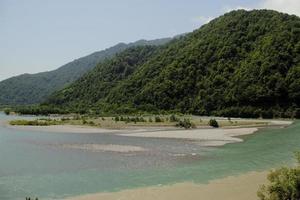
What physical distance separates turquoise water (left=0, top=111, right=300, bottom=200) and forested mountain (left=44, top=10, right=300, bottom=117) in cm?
7704

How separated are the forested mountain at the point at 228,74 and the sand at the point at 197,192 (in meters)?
96.6

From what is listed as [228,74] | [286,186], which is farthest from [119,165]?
A: [228,74]

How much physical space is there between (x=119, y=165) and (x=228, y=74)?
4585 inches

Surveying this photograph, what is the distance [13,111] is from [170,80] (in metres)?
61.1

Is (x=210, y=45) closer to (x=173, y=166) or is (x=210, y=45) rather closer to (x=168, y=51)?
(x=168, y=51)

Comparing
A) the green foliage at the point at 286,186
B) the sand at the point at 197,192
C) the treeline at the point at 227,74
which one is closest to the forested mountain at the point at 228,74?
the treeline at the point at 227,74

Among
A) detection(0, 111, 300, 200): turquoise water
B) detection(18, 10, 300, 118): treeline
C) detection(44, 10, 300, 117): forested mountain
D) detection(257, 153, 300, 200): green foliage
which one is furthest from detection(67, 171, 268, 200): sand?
detection(44, 10, 300, 117): forested mountain

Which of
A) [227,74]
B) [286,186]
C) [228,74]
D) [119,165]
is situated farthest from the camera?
[227,74]

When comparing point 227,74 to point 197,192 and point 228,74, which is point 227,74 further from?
point 197,192

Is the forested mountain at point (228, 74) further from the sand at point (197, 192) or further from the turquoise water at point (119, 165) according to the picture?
the sand at point (197, 192)

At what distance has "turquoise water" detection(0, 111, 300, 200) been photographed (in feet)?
97.7

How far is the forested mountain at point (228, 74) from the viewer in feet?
431

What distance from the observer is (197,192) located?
2714 centimetres

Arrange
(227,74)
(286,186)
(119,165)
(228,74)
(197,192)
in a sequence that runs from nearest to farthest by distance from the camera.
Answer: (286,186) < (197,192) < (119,165) < (228,74) < (227,74)
